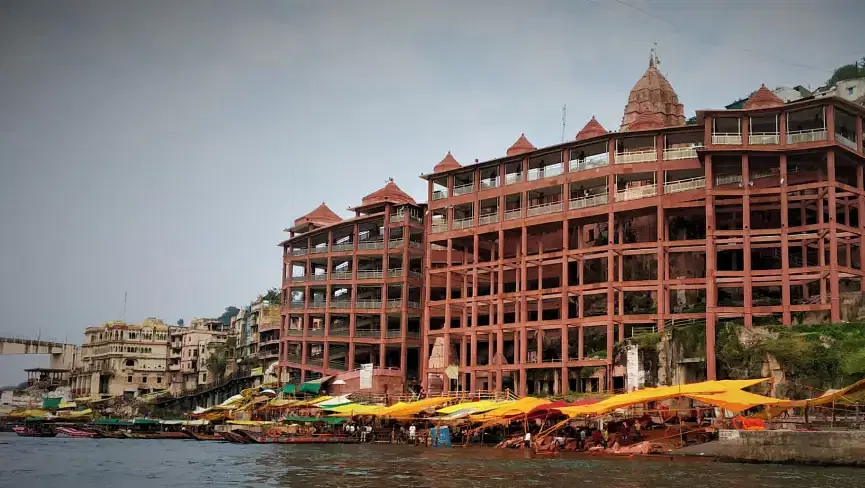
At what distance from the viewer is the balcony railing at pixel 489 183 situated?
76650mm

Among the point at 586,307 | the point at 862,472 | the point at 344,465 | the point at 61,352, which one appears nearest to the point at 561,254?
the point at 586,307

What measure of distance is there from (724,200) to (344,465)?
3450cm

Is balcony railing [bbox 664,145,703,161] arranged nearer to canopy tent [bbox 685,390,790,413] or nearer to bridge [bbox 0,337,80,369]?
canopy tent [bbox 685,390,790,413]

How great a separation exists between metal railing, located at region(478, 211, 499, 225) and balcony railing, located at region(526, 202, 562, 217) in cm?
328

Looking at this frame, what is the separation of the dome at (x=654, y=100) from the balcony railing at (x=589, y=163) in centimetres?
2451

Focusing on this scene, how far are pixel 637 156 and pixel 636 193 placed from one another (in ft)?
9.12

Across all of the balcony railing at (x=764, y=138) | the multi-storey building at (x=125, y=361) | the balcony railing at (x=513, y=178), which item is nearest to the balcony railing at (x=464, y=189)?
the balcony railing at (x=513, y=178)

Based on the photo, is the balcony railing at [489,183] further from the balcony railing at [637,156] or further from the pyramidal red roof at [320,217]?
the pyramidal red roof at [320,217]

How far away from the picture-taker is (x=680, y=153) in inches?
2603

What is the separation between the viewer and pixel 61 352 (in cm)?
14850

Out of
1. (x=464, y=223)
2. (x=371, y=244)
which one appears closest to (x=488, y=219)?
(x=464, y=223)

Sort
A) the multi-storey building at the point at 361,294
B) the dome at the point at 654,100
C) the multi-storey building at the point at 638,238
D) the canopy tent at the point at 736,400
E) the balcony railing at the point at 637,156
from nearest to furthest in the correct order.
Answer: the canopy tent at the point at 736,400 → the multi-storey building at the point at 638,238 → the balcony railing at the point at 637,156 → the multi-storey building at the point at 361,294 → the dome at the point at 654,100

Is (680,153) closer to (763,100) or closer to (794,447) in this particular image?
(763,100)

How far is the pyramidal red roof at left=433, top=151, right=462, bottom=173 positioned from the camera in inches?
3305
